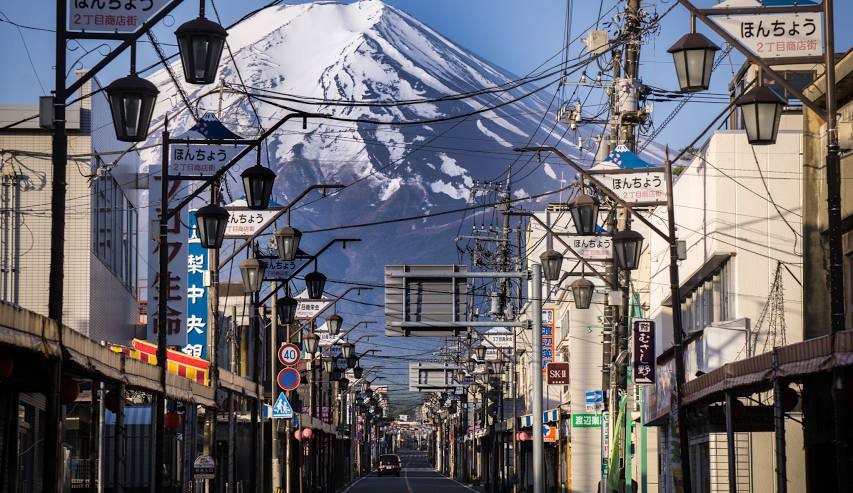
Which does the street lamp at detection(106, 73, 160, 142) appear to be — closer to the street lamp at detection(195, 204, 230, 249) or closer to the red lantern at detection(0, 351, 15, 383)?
the red lantern at detection(0, 351, 15, 383)

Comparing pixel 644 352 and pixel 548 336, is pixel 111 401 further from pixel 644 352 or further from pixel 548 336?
pixel 548 336

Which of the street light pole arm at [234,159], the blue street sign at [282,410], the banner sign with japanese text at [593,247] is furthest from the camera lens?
the blue street sign at [282,410]

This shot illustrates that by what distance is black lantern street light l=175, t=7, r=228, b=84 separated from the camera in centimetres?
1619

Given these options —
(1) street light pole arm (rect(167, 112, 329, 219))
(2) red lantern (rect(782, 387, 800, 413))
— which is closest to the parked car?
(1) street light pole arm (rect(167, 112, 329, 219))

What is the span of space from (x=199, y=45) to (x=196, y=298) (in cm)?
2944

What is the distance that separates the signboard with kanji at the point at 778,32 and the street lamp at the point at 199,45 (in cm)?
688

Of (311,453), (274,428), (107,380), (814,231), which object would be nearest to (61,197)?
(107,380)

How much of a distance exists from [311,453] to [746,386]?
51.8m

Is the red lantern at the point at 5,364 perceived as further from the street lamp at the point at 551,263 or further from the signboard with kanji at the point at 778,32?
the street lamp at the point at 551,263

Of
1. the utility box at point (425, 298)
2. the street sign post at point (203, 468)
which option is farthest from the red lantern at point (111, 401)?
the utility box at point (425, 298)

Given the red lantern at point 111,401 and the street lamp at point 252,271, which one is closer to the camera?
the red lantern at point 111,401

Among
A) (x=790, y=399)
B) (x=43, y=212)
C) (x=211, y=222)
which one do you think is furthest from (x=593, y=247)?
(x=43, y=212)

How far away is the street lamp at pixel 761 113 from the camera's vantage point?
705 inches

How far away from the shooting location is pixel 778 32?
18734 millimetres
